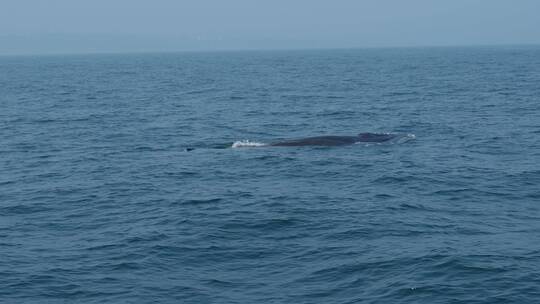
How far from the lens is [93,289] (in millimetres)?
19516

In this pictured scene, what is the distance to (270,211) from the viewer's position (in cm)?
2720

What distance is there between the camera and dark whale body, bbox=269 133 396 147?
137ft

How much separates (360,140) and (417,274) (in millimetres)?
22432

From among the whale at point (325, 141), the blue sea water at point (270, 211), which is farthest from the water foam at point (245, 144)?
the blue sea water at point (270, 211)

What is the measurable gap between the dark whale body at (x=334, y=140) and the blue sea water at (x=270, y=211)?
4.23 feet

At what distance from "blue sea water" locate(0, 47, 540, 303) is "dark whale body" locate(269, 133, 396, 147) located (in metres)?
1.29

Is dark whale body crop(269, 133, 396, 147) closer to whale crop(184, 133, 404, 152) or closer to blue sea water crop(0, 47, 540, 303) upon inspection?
whale crop(184, 133, 404, 152)

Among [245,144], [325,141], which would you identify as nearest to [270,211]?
[325,141]

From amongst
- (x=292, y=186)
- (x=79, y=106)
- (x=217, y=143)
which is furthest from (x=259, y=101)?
(x=292, y=186)

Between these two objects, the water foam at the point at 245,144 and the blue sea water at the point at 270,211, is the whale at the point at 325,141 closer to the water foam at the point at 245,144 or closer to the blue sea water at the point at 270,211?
the water foam at the point at 245,144

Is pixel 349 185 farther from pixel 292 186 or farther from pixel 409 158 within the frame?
pixel 409 158

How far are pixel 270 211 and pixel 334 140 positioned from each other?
15.7 m

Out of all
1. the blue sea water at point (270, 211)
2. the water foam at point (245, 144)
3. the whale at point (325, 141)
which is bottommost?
the blue sea water at point (270, 211)

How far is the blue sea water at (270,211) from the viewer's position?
1977 centimetres
